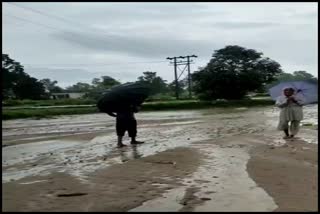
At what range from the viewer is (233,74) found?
2467 inches

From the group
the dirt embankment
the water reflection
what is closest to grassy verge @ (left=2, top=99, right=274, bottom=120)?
the water reflection

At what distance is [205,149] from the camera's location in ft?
41.7

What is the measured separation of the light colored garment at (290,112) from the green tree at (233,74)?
47034 millimetres

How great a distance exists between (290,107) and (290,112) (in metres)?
0.14

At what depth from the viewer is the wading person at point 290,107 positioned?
15.2 metres

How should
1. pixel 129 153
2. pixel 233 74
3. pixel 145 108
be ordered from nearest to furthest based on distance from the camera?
pixel 129 153, pixel 145 108, pixel 233 74

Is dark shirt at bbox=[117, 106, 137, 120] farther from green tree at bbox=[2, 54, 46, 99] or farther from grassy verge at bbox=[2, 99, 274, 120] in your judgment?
green tree at bbox=[2, 54, 46, 99]

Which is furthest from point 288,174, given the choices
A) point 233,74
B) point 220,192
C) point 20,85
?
point 20,85

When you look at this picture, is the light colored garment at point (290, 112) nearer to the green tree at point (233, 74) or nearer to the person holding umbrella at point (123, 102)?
the person holding umbrella at point (123, 102)

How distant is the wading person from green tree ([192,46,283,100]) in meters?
47.0

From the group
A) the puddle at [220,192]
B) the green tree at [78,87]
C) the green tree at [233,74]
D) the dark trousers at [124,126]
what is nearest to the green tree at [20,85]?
the green tree at [233,74]

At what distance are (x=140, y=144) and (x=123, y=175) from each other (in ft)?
17.9

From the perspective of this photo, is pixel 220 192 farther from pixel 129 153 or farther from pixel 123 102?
pixel 123 102

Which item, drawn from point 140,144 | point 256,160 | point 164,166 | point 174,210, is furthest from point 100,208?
point 140,144
